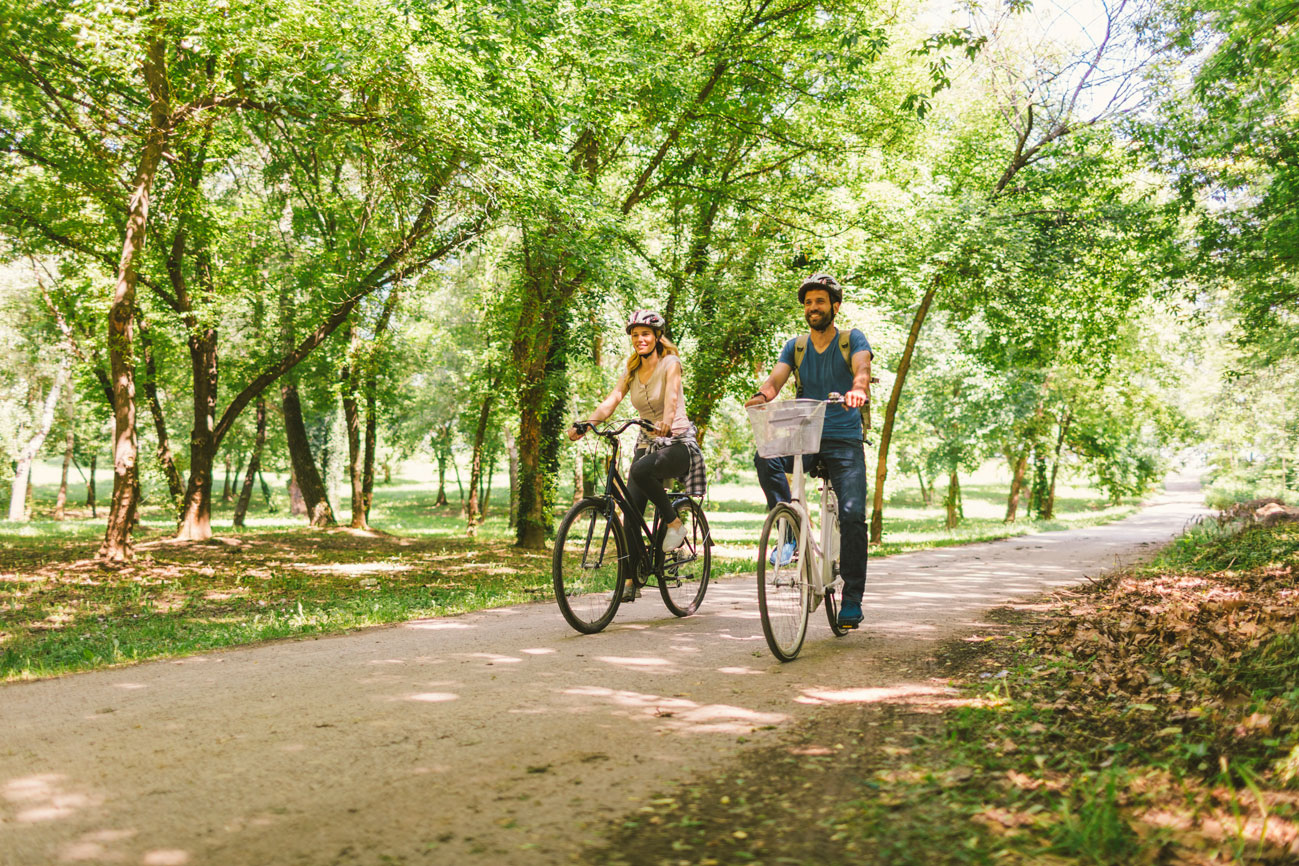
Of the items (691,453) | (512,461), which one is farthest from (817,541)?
(512,461)

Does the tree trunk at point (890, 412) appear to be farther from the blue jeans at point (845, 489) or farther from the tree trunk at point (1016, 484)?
the tree trunk at point (1016, 484)

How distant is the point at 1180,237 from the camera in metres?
16.9

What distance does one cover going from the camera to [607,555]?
6051 mm

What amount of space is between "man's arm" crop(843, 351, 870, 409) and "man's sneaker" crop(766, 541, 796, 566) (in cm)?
97

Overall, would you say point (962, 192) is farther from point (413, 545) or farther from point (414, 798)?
point (414, 798)

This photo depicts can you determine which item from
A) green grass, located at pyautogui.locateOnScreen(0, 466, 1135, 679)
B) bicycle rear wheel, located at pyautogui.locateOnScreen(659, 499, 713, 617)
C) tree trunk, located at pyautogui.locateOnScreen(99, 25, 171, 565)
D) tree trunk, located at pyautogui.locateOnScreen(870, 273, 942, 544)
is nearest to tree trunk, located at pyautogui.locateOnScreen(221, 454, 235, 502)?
green grass, located at pyautogui.locateOnScreen(0, 466, 1135, 679)

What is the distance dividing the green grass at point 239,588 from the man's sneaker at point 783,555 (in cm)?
335

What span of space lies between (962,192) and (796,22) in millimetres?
4936

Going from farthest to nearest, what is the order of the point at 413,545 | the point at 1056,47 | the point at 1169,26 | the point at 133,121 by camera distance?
the point at 413,545 < the point at 1056,47 < the point at 1169,26 < the point at 133,121

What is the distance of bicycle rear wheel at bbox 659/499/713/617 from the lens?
21.3ft

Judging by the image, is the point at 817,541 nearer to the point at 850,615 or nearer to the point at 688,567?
the point at 850,615

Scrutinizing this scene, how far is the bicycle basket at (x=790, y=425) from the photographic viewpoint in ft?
16.8

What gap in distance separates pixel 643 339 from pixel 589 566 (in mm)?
1732

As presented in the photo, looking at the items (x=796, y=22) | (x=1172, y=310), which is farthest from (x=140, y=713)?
(x=1172, y=310)
